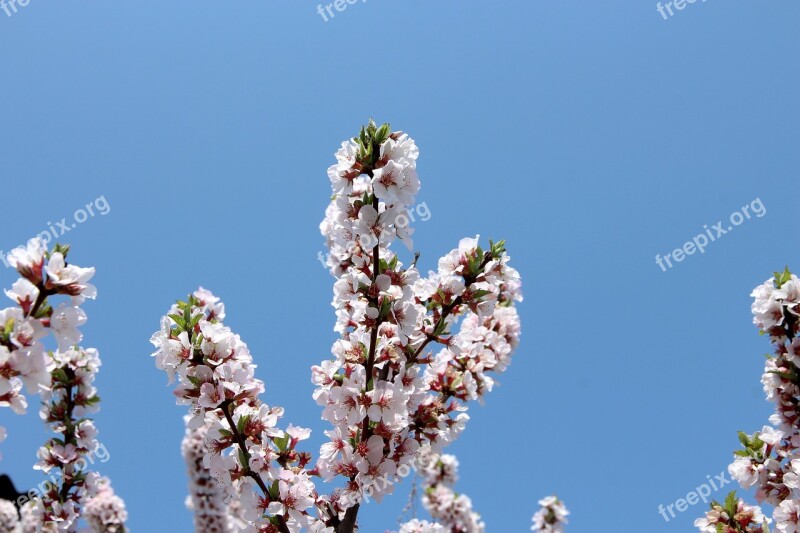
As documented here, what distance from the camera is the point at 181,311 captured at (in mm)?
4156

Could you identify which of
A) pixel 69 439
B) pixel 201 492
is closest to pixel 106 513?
pixel 201 492

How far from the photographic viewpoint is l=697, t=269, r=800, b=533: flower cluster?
4.71 metres

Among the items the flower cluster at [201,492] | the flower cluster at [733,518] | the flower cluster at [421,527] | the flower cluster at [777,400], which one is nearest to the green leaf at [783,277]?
the flower cluster at [777,400]

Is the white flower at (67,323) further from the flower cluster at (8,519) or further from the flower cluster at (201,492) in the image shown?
the flower cluster at (8,519)

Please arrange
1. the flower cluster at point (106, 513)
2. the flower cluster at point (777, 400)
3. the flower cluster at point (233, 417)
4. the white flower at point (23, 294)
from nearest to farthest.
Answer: the white flower at point (23, 294) < the flower cluster at point (233, 417) < the flower cluster at point (777, 400) < the flower cluster at point (106, 513)

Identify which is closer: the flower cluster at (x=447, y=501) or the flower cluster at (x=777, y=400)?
the flower cluster at (x=777, y=400)

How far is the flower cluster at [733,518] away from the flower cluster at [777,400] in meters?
0.01

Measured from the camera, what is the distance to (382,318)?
3.91m

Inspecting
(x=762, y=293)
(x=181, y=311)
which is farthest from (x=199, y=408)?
(x=762, y=293)

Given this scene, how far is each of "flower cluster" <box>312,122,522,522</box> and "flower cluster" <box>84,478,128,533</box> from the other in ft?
25.8

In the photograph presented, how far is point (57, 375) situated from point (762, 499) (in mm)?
6796

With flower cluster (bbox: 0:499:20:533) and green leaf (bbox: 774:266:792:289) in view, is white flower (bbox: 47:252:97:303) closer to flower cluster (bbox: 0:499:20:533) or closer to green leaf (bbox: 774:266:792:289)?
green leaf (bbox: 774:266:792:289)

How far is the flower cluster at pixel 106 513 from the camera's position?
9.77 meters

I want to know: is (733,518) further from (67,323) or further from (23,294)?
(23,294)
